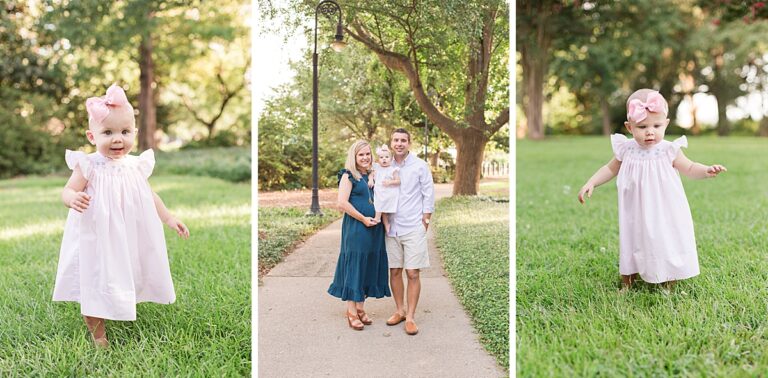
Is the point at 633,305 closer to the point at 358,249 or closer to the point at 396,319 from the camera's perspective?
the point at 396,319

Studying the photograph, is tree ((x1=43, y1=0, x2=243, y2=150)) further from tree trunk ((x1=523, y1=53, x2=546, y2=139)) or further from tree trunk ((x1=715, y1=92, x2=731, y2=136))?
tree trunk ((x1=715, y1=92, x2=731, y2=136))

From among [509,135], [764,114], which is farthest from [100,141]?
[764,114]

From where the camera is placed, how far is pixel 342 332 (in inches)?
119

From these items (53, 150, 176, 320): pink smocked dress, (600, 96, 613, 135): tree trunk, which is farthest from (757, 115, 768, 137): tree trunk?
(53, 150, 176, 320): pink smocked dress

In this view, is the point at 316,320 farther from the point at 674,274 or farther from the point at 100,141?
the point at 674,274

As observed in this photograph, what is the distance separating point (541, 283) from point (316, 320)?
1689 millimetres

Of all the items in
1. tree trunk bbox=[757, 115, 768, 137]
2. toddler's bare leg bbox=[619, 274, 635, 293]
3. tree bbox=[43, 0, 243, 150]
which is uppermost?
tree bbox=[43, 0, 243, 150]

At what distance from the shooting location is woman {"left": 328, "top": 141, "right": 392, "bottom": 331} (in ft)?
9.86

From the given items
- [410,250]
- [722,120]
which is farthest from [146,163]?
[722,120]

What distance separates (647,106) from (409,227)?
5.06ft

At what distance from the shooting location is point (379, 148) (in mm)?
2953

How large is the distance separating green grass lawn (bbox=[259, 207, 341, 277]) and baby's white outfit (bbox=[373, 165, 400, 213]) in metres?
0.21

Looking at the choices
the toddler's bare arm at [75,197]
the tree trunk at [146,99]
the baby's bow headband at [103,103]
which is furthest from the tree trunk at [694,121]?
the toddler's bare arm at [75,197]

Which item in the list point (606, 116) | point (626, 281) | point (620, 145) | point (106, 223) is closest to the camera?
point (106, 223)
